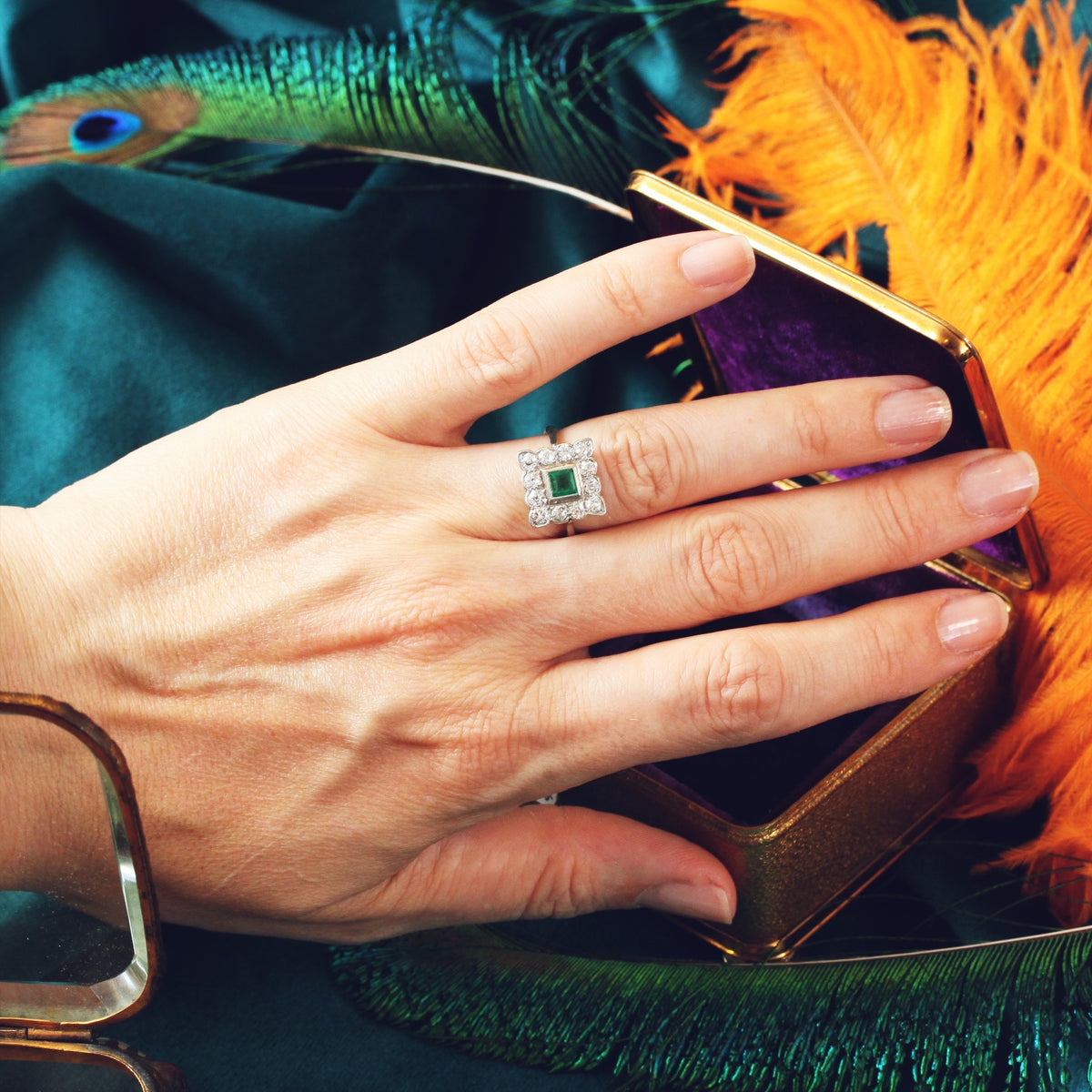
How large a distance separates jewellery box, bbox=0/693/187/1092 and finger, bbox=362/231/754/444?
38cm

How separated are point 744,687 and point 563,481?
0.22 m

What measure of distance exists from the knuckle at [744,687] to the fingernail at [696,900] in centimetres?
15

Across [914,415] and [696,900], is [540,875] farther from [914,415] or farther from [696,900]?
[914,415]

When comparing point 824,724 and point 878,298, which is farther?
point 824,724

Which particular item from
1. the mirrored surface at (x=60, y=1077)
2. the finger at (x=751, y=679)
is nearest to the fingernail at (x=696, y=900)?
the finger at (x=751, y=679)

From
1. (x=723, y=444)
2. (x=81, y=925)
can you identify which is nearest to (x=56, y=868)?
(x=81, y=925)

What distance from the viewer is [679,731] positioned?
83cm

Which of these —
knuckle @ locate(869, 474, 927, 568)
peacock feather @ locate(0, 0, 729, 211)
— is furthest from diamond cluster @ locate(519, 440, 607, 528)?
peacock feather @ locate(0, 0, 729, 211)

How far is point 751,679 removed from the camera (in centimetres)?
81

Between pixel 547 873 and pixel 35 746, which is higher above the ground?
pixel 35 746

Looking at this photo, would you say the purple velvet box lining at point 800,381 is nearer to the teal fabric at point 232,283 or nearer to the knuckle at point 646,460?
the knuckle at point 646,460

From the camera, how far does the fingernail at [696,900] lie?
0.88 metres

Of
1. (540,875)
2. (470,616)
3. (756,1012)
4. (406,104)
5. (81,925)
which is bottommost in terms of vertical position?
(756,1012)

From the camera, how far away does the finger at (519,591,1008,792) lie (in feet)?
2.69
